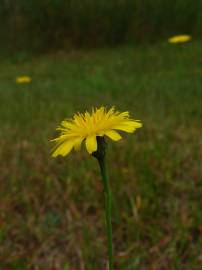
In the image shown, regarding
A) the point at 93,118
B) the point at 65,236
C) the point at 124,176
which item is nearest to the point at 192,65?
the point at 124,176

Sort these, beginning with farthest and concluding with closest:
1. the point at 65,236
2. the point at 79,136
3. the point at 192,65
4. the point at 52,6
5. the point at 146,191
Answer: the point at 52,6, the point at 192,65, the point at 146,191, the point at 65,236, the point at 79,136

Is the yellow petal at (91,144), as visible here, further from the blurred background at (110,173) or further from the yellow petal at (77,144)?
the blurred background at (110,173)

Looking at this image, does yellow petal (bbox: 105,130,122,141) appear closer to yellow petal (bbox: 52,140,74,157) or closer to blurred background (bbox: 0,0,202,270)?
yellow petal (bbox: 52,140,74,157)

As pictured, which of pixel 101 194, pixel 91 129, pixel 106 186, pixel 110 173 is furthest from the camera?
pixel 110 173

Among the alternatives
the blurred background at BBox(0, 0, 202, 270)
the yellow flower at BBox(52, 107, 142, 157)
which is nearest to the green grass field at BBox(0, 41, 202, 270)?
the blurred background at BBox(0, 0, 202, 270)

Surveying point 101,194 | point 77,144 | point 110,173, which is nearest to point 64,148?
point 77,144

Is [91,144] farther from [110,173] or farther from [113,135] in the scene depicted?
[110,173]

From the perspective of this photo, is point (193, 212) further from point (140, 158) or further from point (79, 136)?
point (79, 136)
